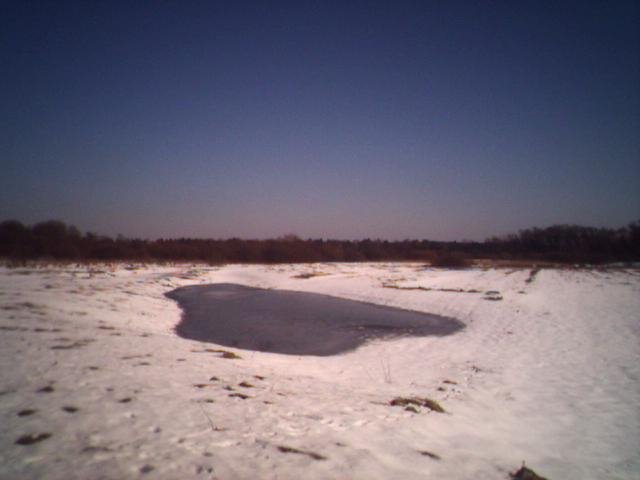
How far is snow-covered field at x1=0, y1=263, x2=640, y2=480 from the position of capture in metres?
4.55

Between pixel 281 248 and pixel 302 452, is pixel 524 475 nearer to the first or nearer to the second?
pixel 302 452

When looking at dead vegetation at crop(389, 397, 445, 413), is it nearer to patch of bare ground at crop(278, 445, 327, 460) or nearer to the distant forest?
patch of bare ground at crop(278, 445, 327, 460)

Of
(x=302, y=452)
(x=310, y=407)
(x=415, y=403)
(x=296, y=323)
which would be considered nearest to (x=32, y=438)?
(x=302, y=452)

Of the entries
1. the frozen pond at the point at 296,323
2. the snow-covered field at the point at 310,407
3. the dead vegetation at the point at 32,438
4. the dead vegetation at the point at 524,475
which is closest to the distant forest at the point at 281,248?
the frozen pond at the point at 296,323

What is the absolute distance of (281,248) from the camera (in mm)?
75438

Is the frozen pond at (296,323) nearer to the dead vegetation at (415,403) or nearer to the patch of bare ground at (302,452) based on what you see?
the dead vegetation at (415,403)

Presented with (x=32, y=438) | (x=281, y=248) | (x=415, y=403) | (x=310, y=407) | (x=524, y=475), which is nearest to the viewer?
(x=32, y=438)

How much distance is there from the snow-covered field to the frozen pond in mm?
1568

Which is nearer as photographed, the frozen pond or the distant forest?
the frozen pond

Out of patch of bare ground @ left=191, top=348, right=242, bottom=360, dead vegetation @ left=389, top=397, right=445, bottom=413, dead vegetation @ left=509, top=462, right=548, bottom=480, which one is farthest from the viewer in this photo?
patch of bare ground @ left=191, top=348, right=242, bottom=360

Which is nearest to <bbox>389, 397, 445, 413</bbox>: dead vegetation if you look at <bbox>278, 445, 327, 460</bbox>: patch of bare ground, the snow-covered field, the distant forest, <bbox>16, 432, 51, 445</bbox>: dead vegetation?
the snow-covered field

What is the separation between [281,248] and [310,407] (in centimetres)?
6926

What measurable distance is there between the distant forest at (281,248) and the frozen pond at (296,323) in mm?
36786

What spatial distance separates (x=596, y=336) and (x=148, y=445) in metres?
16.5
